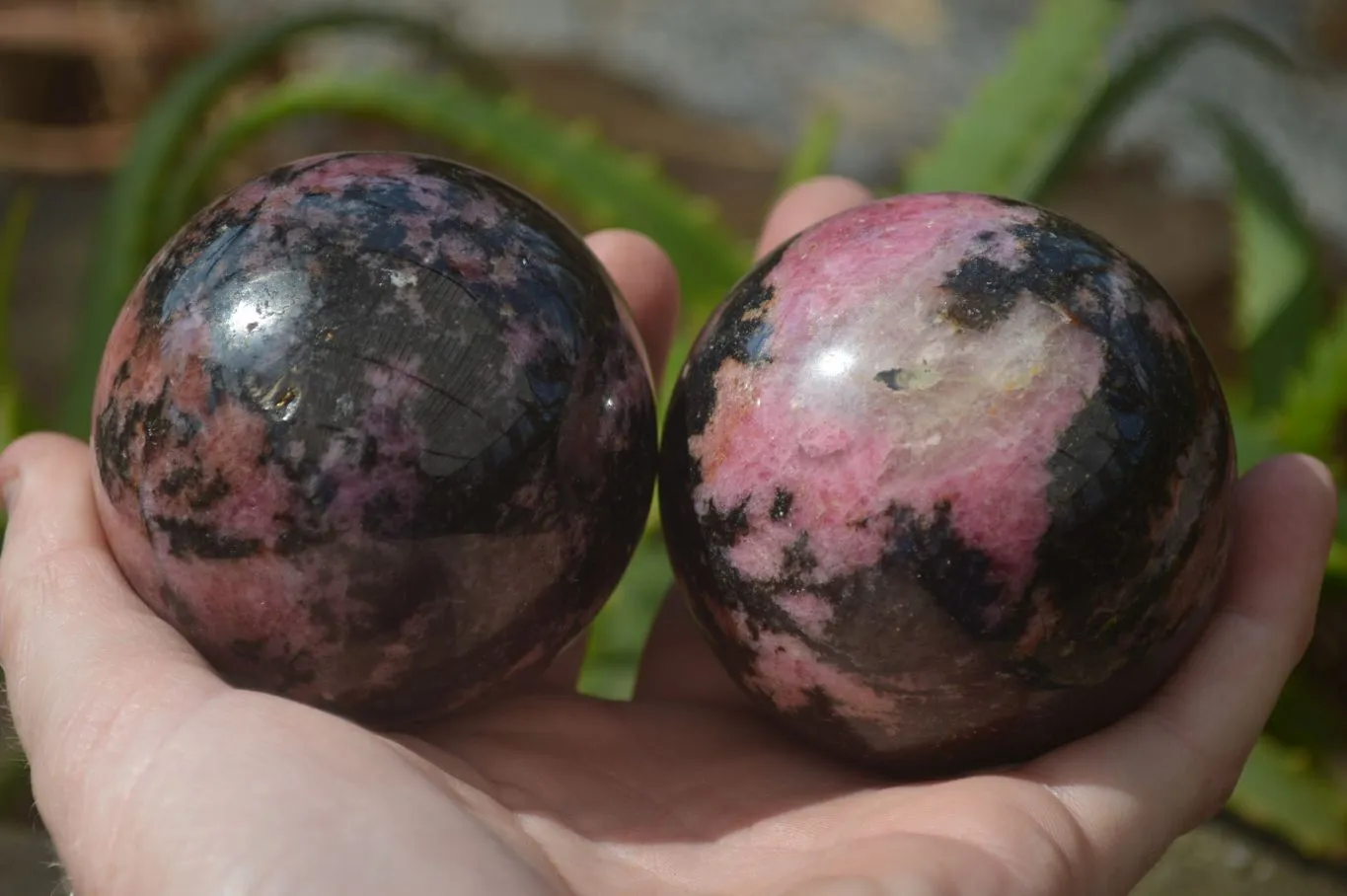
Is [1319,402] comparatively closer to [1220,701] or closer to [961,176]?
[961,176]

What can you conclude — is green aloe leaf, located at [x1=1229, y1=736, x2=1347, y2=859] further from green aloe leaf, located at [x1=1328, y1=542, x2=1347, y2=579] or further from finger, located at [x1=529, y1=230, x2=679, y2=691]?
finger, located at [x1=529, y1=230, x2=679, y2=691]

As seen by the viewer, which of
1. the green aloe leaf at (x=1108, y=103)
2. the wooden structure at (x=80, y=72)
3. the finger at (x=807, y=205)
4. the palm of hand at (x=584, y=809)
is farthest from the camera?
the wooden structure at (x=80, y=72)

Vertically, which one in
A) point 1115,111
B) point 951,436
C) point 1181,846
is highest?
point 1115,111

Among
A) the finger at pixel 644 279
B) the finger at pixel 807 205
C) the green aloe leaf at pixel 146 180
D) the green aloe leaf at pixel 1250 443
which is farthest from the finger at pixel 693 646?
the green aloe leaf at pixel 146 180

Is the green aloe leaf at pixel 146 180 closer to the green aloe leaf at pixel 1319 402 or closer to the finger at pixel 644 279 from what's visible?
the finger at pixel 644 279

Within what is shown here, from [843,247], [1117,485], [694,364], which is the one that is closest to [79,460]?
[694,364]

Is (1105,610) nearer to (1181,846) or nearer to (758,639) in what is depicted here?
(758,639)

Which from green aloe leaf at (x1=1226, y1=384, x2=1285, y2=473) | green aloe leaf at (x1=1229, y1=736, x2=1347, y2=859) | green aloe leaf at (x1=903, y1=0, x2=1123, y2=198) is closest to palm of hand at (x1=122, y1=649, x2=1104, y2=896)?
green aloe leaf at (x1=1226, y1=384, x2=1285, y2=473)
